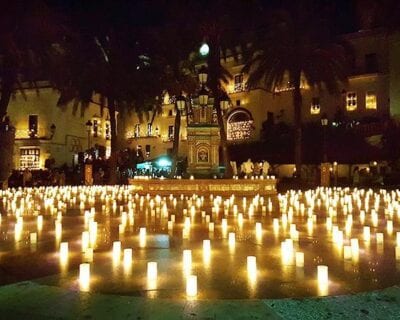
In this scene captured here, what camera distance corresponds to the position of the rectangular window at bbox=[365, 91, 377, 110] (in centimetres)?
3772

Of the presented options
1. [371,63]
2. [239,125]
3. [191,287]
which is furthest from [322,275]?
[239,125]

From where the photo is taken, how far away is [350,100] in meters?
39.5

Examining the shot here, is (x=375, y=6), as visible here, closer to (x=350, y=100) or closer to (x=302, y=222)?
(x=302, y=222)

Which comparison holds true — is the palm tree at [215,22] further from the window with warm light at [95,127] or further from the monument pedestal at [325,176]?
the window with warm light at [95,127]

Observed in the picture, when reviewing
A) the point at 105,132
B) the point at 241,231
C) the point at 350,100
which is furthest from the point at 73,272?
the point at 105,132

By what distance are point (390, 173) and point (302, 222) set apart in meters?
21.1

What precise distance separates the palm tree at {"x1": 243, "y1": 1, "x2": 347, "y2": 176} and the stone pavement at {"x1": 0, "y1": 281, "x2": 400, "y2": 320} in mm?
22047

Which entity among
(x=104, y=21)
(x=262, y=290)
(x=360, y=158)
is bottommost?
(x=262, y=290)

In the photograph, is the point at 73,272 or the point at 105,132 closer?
the point at 73,272

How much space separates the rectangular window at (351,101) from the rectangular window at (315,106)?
10.1 feet

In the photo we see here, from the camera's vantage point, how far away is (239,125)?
47.6m

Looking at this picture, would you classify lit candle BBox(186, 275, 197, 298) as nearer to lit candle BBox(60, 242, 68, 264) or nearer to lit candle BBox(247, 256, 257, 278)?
lit candle BBox(247, 256, 257, 278)

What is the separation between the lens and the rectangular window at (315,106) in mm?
41737

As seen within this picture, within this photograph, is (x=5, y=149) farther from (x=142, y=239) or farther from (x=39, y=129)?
(x=39, y=129)
